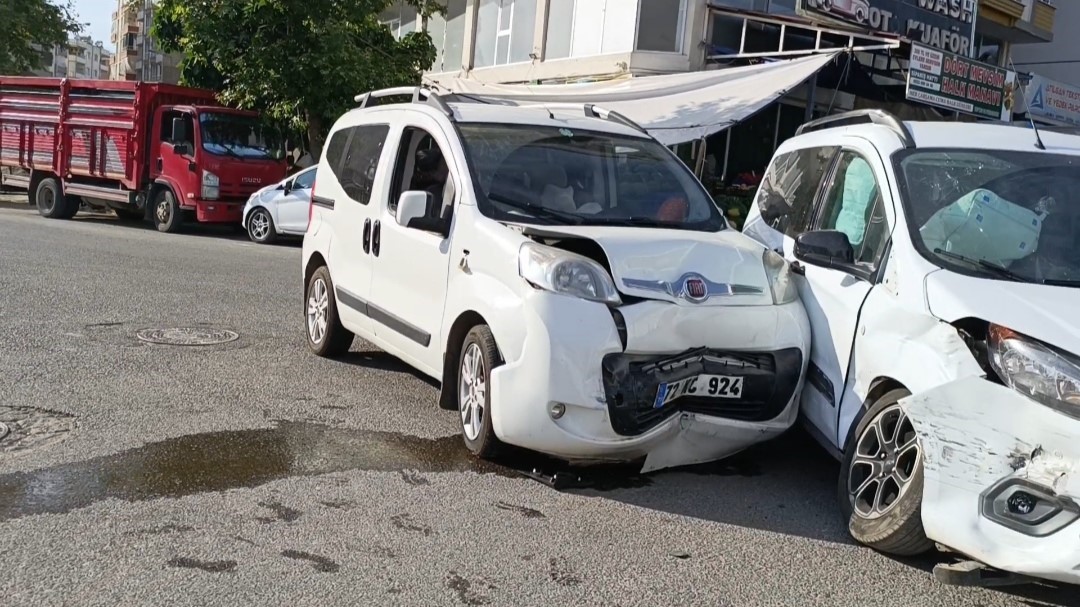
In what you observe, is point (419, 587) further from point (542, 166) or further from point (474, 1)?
point (474, 1)

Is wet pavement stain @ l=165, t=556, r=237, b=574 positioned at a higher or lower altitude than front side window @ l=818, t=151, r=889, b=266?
lower

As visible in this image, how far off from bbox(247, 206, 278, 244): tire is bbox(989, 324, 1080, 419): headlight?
14.9 m

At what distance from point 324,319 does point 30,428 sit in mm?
2389

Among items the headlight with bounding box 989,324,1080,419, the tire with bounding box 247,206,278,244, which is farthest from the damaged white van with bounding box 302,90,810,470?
the tire with bounding box 247,206,278,244

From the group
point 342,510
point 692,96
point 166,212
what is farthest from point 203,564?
point 166,212

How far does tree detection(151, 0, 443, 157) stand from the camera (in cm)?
1989

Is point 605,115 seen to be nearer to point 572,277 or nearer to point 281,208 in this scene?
point 572,277

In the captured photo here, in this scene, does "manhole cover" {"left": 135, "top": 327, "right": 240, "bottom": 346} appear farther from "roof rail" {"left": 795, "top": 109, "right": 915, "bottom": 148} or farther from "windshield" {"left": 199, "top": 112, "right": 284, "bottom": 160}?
"windshield" {"left": 199, "top": 112, "right": 284, "bottom": 160}

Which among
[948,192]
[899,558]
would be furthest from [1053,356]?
[948,192]

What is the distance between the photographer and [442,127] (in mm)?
6023

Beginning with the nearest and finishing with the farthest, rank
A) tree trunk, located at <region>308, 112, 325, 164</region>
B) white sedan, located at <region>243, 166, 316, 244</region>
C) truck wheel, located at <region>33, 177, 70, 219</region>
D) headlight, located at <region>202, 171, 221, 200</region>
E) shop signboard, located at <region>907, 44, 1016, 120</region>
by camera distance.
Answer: shop signboard, located at <region>907, 44, 1016, 120</region>, white sedan, located at <region>243, 166, 316, 244</region>, headlight, located at <region>202, 171, 221, 200</region>, truck wheel, located at <region>33, 177, 70, 219</region>, tree trunk, located at <region>308, 112, 325, 164</region>

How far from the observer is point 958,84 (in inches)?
611

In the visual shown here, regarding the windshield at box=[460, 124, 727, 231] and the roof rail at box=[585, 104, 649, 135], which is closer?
the windshield at box=[460, 124, 727, 231]

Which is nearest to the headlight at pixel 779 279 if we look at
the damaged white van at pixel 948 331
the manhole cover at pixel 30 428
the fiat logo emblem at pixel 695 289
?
the damaged white van at pixel 948 331
